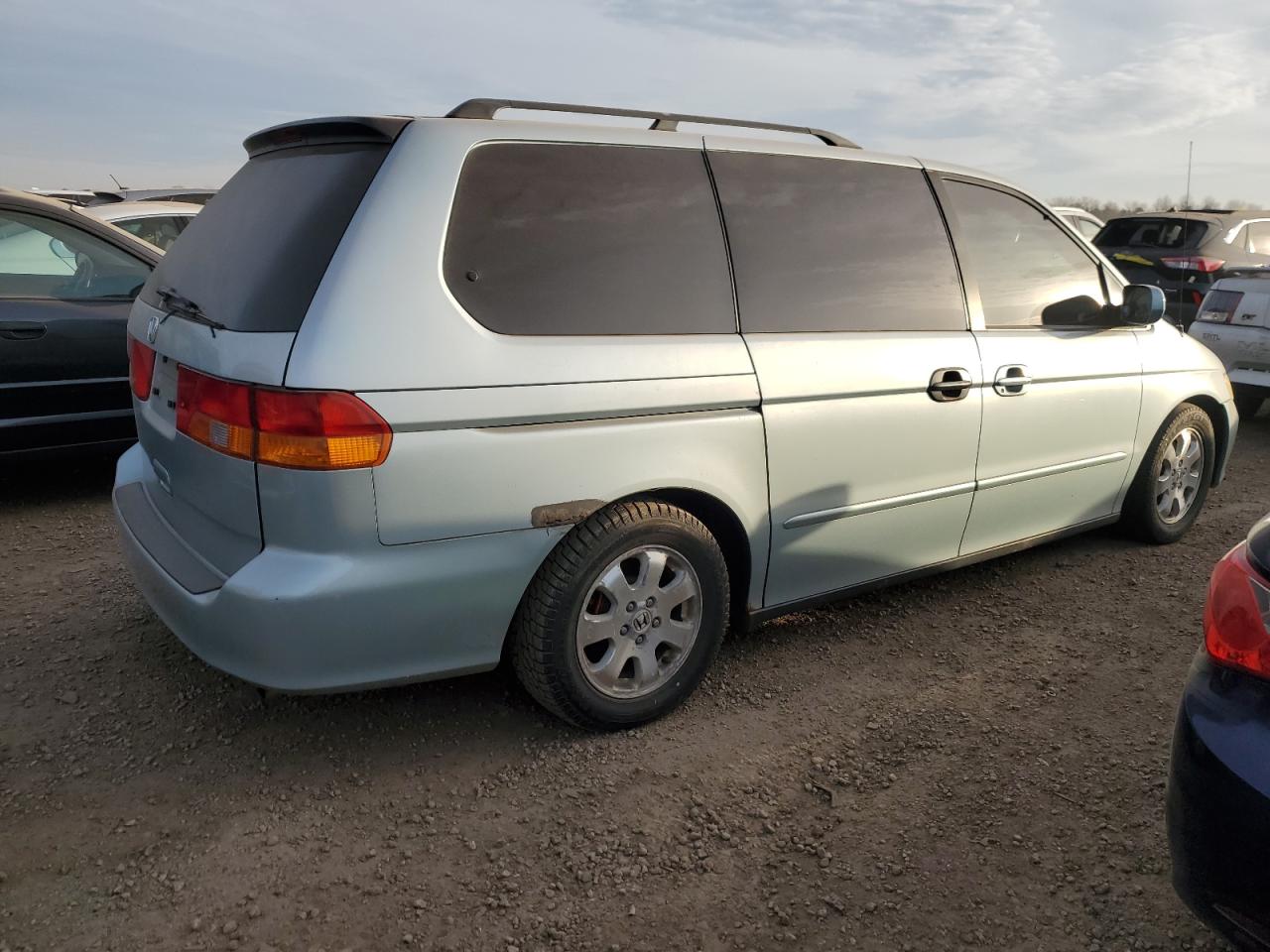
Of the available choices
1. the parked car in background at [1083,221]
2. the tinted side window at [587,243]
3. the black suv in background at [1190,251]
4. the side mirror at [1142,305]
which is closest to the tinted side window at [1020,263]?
the side mirror at [1142,305]

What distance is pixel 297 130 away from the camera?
2859 mm

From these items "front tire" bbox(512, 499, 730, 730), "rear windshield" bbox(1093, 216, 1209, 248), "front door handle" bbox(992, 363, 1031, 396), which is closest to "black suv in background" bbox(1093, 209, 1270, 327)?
"rear windshield" bbox(1093, 216, 1209, 248)

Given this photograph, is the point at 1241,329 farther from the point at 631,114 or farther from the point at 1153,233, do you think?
the point at 631,114

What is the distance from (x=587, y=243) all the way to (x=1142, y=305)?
100 inches

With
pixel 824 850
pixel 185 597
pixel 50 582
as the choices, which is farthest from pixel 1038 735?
pixel 50 582

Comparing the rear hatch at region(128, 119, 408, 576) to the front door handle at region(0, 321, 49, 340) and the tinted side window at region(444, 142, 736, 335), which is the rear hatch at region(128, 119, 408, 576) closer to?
the tinted side window at region(444, 142, 736, 335)

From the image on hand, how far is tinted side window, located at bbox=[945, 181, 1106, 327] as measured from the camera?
369cm

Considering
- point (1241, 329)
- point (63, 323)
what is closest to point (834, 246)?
point (63, 323)

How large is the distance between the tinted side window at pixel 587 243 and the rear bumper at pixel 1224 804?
A: 1.61 m

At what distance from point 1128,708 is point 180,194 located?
938 centimetres

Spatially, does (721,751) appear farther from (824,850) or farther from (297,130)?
(297,130)

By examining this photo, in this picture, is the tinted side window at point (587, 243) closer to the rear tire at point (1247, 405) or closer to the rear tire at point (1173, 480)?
the rear tire at point (1173, 480)

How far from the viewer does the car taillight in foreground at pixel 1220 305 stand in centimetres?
744

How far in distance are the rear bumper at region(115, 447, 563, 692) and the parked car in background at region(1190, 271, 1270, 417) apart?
6.65 metres
